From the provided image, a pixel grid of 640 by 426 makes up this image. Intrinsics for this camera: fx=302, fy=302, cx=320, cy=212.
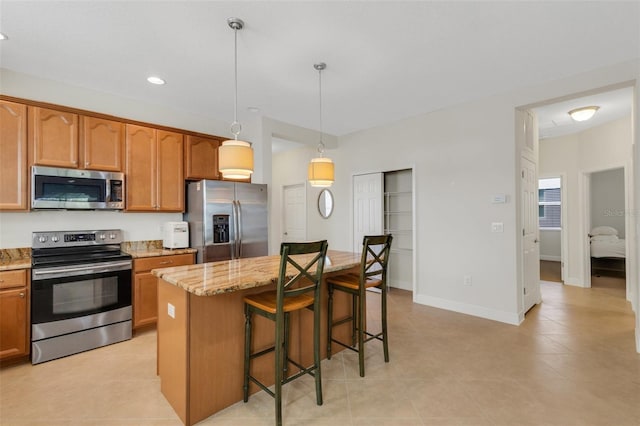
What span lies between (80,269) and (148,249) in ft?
3.08

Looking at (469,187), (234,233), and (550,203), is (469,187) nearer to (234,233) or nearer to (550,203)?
(234,233)

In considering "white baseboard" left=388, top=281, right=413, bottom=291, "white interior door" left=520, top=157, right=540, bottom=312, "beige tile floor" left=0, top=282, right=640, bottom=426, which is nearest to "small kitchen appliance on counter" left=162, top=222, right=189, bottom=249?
"beige tile floor" left=0, top=282, right=640, bottom=426

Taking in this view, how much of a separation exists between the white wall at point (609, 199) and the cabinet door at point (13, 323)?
9901 mm

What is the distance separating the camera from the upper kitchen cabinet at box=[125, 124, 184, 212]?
356cm

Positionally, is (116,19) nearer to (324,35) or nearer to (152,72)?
(152,72)

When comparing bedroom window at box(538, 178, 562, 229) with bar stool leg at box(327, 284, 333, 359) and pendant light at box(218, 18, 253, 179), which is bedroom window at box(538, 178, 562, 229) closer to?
bar stool leg at box(327, 284, 333, 359)

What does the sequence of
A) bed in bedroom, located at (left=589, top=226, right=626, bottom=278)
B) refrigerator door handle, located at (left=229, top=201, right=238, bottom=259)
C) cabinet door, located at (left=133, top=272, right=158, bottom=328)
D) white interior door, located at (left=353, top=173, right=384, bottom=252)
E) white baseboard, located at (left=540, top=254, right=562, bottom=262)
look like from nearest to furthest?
cabinet door, located at (left=133, top=272, right=158, bottom=328), refrigerator door handle, located at (left=229, top=201, right=238, bottom=259), white interior door, located at (left=353, top=173, right=384, bottom=252), bed in bedroom, located at (left=589, top=226, right=626, bottom=278), white baseboard, located at (left=540, top=254, right=562, bottom=262)

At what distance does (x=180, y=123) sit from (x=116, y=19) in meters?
1.95

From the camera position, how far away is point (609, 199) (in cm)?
701

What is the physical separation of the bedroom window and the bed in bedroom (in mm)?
1929

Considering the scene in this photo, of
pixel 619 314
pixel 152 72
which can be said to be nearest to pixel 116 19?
pixel 152 72

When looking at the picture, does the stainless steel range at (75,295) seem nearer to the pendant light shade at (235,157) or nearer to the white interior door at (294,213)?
the pendant light shade at (235,157)

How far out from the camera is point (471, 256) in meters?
3.99

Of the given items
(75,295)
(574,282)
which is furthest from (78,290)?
(574,282)
